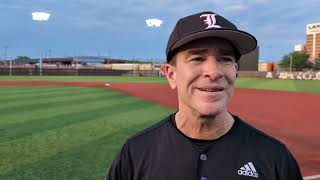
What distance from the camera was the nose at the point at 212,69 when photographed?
210cm

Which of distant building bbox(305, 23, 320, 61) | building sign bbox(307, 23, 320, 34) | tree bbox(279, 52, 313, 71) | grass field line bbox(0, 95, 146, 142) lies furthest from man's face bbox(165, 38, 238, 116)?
building sign bbox(307, 23, 320, 34)

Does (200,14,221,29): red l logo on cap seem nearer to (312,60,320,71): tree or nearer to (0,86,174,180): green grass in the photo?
Answer: (0,86,174,180): green grass

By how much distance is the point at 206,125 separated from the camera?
2184 millimetres

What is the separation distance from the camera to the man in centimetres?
210

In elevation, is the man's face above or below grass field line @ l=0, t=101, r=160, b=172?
above

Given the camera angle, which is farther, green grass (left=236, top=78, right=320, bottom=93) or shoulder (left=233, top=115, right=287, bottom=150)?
green grass (left=236, top=78, right=320, bottom=93)

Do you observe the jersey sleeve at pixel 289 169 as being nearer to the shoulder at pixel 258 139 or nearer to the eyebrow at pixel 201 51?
the shoulder at pixel 258 139

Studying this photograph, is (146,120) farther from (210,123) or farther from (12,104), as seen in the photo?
(210,123)

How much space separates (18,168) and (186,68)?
19.4 feet

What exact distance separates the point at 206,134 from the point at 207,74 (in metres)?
0.29

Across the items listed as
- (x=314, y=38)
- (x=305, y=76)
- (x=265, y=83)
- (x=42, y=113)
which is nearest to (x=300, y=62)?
(x=305, y=76)

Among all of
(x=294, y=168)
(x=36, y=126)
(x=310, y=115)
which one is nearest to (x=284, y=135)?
(x=310, y=115)

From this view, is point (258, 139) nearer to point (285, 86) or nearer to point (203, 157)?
point (203, 157)

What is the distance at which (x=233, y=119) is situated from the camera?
2271mm
